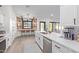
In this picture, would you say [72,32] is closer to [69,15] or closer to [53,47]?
[69,15]

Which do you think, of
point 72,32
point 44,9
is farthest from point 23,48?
point 72,32

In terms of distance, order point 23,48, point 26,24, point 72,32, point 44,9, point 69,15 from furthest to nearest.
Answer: point 26,24
point 44,9
point 23,48
point 69,15
point 72,32

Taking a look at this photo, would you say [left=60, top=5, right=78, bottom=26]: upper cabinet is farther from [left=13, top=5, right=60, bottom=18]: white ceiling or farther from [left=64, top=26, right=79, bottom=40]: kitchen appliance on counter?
[left=13, top=5, right=60, bottom=18]: white ceiling

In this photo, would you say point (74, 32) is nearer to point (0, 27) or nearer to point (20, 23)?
point (0, 27)

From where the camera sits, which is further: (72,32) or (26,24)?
(26,24)

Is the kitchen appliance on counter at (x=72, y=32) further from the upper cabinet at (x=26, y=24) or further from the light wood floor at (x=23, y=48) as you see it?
the upper cabinet at (x=26, y=24)

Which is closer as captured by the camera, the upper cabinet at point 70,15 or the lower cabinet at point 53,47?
the lower cabinet at point 53,47

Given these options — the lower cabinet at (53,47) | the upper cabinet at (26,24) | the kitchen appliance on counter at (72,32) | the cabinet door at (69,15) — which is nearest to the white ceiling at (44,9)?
the lower cabinet at (53,47)

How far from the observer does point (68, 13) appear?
3.16m

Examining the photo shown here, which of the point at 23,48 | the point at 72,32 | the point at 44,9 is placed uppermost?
the point at 44,9

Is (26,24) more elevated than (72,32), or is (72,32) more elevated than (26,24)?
(26,24)
